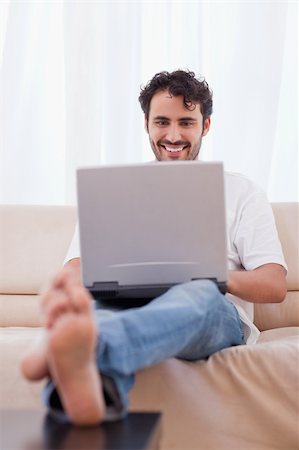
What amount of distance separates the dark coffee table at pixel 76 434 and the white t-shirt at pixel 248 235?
0.74 m

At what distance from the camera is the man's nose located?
211cm

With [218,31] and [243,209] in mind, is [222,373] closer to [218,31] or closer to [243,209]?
[243,209]

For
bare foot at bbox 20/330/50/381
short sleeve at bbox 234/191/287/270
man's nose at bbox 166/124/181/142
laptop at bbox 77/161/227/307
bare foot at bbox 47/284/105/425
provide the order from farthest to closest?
man's nose at bbox 166/124/181/142, short sleeve at bbox 234/191/287/270, laptop at bbox 77/161/227/307, bare foot at bbox 20/330/50/381, bare foot at bbox 47/284/105/425

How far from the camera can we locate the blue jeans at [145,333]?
1138mm

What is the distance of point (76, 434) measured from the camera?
1079mm

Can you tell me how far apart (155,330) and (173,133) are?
1.02 metres

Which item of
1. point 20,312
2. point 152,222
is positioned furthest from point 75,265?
point 152,222

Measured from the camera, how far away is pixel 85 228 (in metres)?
1.49

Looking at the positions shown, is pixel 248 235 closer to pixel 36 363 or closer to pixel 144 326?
pixel 144 326

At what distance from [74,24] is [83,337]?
6.76ft

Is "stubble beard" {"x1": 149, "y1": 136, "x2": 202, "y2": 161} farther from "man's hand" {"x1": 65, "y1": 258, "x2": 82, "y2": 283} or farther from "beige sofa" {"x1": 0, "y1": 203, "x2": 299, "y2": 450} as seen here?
"beige sofa" {"x1": 0, "y1": 203, "x2": 299, "y2": 450}

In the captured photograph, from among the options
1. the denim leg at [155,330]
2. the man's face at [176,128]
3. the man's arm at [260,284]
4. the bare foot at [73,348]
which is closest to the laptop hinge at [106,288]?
the denim leg at [155,330]

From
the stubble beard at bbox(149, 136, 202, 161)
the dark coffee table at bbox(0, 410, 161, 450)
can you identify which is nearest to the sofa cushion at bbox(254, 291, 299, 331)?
the stubble beard at bbox(149, 136, 202, 161)

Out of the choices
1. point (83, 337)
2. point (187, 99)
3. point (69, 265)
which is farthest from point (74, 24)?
point (83, 337)
